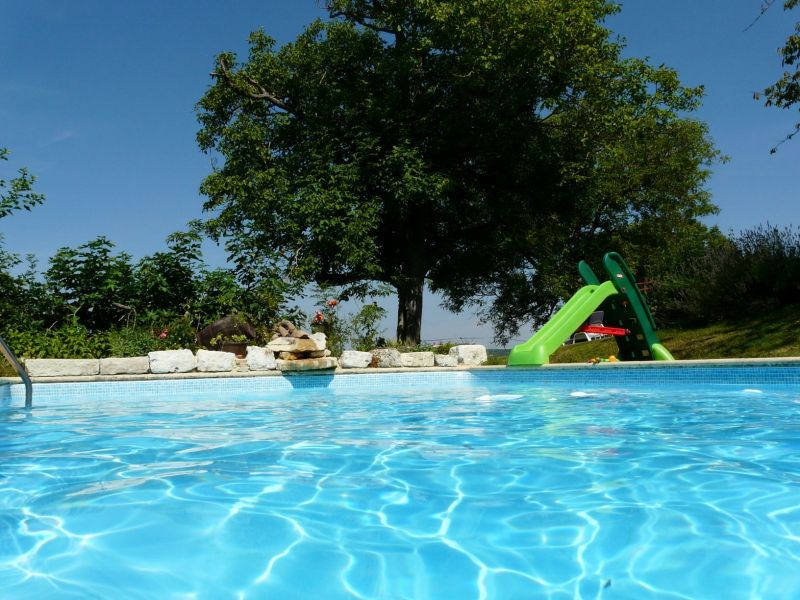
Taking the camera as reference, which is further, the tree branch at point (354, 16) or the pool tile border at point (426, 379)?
the tree branch at point (354, 16)

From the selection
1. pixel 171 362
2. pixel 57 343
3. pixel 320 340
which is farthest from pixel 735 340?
pixel 57 343

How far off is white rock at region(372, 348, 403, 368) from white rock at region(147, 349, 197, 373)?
351 centimetres

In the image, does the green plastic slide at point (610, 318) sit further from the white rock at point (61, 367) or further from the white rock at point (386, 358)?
the white rock at point (61, 367)

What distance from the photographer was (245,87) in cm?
1969

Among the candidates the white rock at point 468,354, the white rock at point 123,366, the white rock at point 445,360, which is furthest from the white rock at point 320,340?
the white rock at point 468,354

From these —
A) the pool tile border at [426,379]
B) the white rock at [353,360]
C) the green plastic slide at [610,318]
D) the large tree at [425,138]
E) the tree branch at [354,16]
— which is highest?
the tree branch at [354,16]

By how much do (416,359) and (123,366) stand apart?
548cm

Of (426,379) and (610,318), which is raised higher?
(610,318)

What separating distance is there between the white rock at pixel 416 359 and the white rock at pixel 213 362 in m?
3.44

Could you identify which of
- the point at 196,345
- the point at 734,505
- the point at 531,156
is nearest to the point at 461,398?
the point at 734,505

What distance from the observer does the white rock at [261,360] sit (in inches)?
464

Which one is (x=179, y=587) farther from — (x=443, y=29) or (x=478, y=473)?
(x=443, y=29)

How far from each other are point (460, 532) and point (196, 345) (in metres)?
12.0

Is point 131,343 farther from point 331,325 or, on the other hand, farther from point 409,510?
point 409,510
